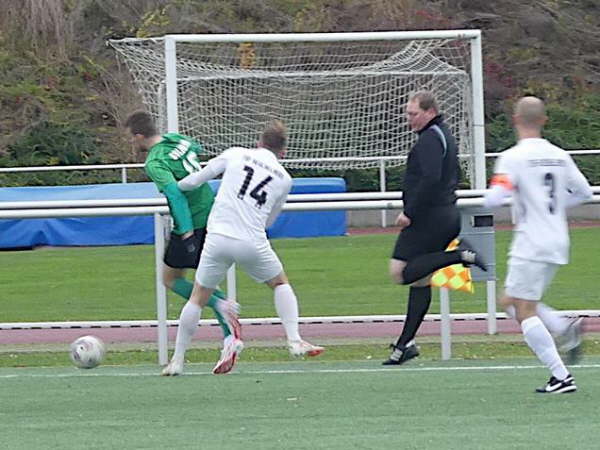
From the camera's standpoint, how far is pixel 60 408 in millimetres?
8781

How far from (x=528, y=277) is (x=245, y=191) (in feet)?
6.76

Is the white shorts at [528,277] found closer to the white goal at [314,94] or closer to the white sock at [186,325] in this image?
the white sock at [186,325]

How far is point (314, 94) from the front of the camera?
50.3ft

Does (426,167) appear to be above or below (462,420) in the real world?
above

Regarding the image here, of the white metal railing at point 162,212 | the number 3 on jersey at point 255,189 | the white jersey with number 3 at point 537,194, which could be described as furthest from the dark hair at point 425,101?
the white jersey with number 3 at point 537,194

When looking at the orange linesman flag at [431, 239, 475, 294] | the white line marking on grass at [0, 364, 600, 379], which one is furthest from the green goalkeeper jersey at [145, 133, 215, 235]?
the orange linesman flag at [431, 239, 475, 294]

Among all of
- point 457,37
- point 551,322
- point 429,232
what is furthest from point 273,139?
point 457,37

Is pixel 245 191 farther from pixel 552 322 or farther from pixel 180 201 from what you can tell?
pixel 552 322

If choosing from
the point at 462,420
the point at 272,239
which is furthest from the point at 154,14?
the point at 462,420

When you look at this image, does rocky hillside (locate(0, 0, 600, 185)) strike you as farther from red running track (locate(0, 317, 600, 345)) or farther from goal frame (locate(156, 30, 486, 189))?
goal frame (locate(156, 30, 486, 189))

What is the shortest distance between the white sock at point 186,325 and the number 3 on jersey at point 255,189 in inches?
35.1

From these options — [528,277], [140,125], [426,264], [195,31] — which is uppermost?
[195,31]

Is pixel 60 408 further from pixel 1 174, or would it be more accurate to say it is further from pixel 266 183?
pixel 1 174

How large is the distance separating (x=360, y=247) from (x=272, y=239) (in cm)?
178
